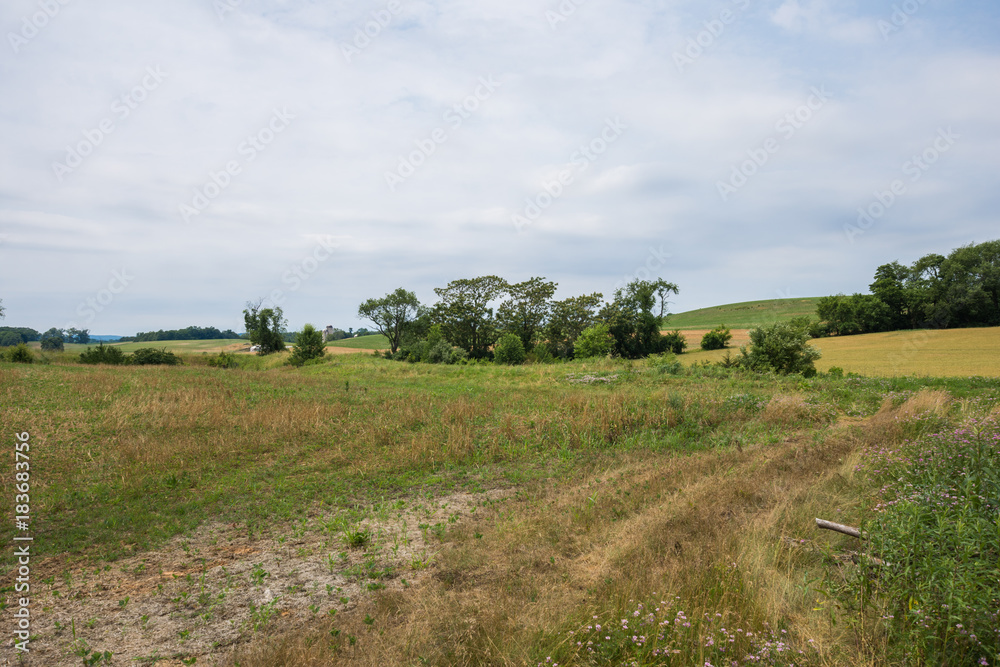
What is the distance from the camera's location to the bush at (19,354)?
3497 cm

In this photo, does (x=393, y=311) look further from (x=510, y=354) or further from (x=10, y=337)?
(x=10, y=337)

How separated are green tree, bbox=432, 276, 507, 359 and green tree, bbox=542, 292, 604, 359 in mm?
6132

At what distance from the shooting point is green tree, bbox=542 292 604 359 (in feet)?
167

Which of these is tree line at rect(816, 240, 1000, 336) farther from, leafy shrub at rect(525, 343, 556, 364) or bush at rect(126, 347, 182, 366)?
bush at rect(126, 347, 182, 366)

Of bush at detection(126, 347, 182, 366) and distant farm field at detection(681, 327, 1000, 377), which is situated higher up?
bush at detection(126, 347, 182, 366)

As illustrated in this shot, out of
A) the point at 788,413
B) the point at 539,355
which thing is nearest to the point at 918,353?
the point at 539,355

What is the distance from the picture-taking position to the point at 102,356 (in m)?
39.8

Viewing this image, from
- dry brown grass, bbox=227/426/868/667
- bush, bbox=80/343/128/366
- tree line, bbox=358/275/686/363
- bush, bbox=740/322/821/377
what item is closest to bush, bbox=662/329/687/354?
Result: tree line, bbox=358/275/686/363

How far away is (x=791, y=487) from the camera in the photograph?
7191 millimetres

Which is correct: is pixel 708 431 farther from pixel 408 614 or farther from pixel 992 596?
pixel 408 614

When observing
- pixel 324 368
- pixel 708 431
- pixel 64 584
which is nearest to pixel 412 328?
pixel 324 368

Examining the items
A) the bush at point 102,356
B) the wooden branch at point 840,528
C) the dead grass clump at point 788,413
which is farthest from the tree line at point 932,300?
the bush at point 102,356

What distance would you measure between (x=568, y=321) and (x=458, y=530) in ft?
153

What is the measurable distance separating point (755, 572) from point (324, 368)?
1472 inches
